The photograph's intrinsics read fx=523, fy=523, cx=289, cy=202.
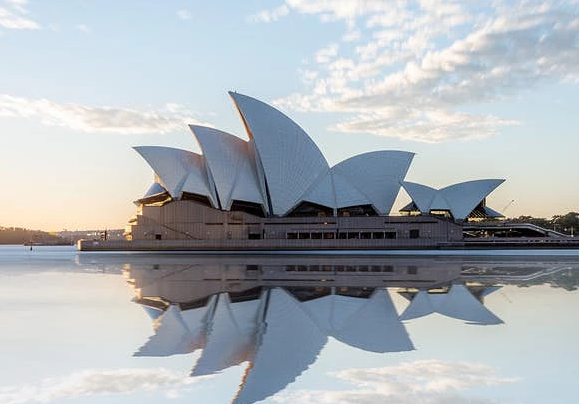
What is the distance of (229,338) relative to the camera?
28.1ft

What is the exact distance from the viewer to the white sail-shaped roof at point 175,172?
189 feet

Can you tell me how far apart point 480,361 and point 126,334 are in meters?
5.75

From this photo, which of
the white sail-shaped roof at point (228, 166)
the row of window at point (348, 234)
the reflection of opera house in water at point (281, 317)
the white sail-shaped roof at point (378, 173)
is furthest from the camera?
the white sail-shaped roof at point (378, 173)

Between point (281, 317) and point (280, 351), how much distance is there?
306 cm

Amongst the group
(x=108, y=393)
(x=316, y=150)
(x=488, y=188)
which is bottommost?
(x=108, y=393)

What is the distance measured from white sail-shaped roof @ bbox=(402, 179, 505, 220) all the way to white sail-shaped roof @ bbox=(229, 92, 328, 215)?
12815mm

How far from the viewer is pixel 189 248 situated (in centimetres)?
5778

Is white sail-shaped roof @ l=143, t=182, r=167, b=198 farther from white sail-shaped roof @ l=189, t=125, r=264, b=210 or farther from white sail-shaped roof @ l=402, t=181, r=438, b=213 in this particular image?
white sail-shaped roof @ l=402, t=181, r=438, b=213

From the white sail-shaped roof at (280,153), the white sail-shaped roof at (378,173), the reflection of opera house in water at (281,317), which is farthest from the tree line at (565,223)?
the reflection of opera house in water at (281,317)

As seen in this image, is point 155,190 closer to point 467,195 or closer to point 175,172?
point 175,172

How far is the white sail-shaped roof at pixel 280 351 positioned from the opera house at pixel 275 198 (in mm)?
46935

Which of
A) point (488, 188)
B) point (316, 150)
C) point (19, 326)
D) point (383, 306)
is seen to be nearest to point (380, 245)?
point (316, 150)

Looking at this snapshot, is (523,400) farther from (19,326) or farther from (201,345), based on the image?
(19,326)

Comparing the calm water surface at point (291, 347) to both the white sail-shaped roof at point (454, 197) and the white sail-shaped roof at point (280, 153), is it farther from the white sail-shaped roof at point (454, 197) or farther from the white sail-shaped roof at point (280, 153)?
the white sail-shaped roof at point (454, 197)
